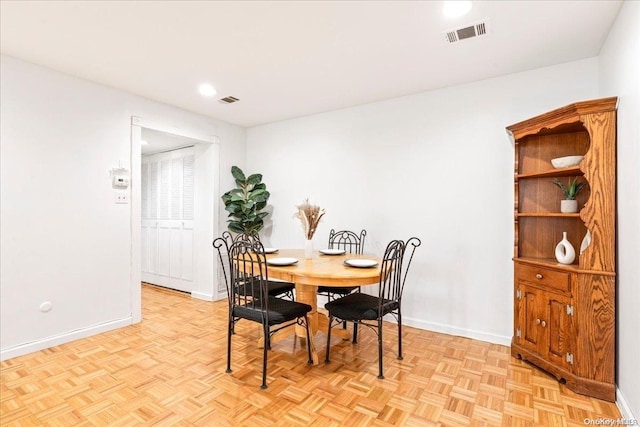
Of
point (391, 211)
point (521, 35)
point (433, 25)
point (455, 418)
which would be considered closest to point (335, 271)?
point (455, 418)

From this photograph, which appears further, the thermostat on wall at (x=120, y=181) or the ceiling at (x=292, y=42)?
the thermostat on wall at (x=120, y=181)

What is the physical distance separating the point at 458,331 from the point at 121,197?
3679 millimetres

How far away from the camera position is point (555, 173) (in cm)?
251

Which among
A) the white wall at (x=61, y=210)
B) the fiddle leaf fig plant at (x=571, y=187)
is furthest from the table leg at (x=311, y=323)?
the fiddle leaf fig plant at (x=571, y=187)

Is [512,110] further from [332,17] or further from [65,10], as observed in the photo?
[65,10]

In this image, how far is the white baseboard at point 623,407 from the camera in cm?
182

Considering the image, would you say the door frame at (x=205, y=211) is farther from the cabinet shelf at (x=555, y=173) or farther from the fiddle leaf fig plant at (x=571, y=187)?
the fiddle leaf fig plant at (x=571, y=187)

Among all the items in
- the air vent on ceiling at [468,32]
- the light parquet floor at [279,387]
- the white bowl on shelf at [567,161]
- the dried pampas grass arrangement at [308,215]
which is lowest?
the light parquet floor at [279,387]

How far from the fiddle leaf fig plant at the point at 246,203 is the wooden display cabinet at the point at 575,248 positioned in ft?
10.0

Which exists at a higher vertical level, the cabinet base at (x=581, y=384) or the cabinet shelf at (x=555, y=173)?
the cabinet shelf at (x=555, y=173)

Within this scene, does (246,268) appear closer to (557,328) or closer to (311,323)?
(311,323)

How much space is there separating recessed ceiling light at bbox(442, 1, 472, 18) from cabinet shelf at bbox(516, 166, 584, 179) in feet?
4.35

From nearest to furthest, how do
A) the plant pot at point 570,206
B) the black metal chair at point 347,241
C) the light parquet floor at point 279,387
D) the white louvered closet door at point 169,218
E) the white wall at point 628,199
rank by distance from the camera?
the white wall at point 628,199 → the light parquet floor at point 279,387 → the plant pot at point 570,206 → the black metal chair at point 347,241 → the white louvered closet door at point 169,218

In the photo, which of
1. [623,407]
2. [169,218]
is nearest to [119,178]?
[169,218]
